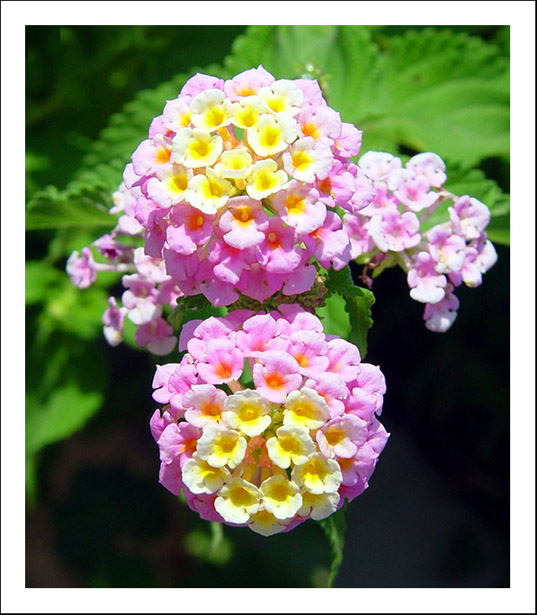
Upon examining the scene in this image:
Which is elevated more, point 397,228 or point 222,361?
point 397,228

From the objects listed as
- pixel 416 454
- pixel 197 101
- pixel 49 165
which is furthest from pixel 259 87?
pixel 416 454

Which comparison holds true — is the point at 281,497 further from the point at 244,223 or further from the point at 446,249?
the point at 446,249

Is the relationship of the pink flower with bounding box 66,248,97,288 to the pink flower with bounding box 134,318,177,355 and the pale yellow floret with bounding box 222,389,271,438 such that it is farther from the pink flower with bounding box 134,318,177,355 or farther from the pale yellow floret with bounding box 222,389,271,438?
the pale yellow floret with bounding box 222,389,271,438

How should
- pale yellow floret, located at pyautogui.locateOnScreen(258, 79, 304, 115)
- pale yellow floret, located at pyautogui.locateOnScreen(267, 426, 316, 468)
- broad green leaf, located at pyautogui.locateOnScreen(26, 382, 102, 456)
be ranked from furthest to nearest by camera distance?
broad green leaf, located at pyautogui.locateOnScreen(26, 382, 102, 456)
pale yellow floret, located at pyautogui.locateOnScreen(258, 79, 304, 115)
pale yellow floret, located at pyautogui.locateOnScreen(267, 426, 316, 468)

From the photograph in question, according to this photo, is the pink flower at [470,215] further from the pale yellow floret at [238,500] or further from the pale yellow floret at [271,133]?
the pale yellow floret at [238,500]

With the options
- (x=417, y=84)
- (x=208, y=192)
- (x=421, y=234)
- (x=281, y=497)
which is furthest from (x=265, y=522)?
(x=417, y=84)

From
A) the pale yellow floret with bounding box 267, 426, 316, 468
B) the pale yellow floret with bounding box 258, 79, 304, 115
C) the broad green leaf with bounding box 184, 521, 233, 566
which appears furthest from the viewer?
the broad green leaf with bounding box 184, 521, 233, 566

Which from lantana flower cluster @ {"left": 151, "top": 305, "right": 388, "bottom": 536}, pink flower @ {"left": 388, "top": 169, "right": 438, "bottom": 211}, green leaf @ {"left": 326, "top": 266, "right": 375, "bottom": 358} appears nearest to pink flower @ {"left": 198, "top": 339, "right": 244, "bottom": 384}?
lantana flower cluster @ {"left": 151, "top": 305, "right": 388, "bottom": 536}
